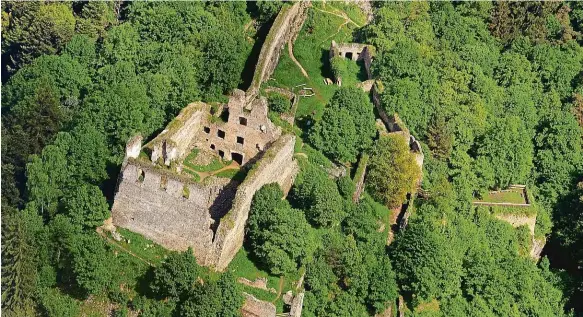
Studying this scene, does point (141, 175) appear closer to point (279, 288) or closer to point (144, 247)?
point (144, 247)

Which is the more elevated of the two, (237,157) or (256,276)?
(237,157)

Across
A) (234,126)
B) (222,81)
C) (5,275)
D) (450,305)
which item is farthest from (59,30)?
(450,305)

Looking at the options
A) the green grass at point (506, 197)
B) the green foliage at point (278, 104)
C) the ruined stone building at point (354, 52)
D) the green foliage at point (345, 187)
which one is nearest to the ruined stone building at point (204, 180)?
the green foliage at point (345, 187)

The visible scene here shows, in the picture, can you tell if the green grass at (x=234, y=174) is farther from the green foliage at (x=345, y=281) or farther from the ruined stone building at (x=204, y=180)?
the green foliage at (x=345, y=281)

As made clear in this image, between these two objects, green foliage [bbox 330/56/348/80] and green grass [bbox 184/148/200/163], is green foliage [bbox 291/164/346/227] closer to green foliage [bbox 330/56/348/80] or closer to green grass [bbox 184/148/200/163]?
green grass [bbox 184/148/200/163]

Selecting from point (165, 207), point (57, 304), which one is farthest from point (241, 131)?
point (57, 304)

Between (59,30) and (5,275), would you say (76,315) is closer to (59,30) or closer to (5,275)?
(5,275)

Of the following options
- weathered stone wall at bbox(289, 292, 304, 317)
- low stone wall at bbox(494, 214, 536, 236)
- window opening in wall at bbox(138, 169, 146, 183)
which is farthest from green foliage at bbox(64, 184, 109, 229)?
low stone wall at bbox(494, 214, 536, 236)
